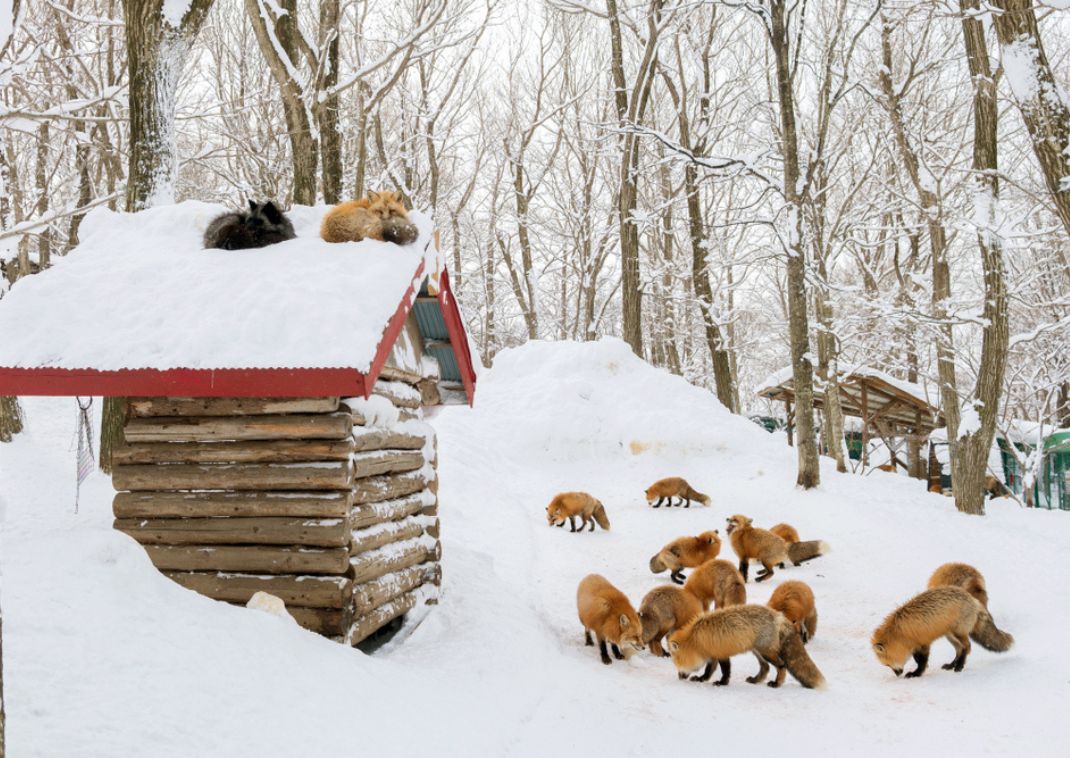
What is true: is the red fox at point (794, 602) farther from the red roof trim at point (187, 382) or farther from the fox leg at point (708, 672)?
the red roof trim at point (187, 382)

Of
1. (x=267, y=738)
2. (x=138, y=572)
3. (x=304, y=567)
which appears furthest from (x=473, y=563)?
(x=267, y=738)

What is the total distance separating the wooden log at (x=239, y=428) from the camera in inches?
190

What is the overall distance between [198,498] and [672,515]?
27.2ft

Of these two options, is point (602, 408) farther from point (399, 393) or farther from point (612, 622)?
point (612, 622)

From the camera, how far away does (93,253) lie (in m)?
5.98

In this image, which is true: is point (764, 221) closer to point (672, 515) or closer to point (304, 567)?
point (672, 515)

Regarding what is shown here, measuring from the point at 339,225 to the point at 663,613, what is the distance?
13.5 feet

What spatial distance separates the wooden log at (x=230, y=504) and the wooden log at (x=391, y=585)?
0.61 metres

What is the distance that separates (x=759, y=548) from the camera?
833 cm

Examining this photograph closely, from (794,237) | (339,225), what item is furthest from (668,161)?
(339,225)

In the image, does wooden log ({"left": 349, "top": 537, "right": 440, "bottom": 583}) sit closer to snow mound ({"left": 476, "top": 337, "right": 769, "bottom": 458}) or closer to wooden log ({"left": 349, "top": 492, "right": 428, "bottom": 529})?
wooden log ({"left": 349, "top": 492, "right": 428, "bottom": 529})

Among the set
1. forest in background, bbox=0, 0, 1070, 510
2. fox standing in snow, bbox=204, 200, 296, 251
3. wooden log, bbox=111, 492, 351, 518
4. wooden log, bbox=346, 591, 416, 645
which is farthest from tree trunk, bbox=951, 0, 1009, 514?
wooden log, bbox=111, 492, 351, 518

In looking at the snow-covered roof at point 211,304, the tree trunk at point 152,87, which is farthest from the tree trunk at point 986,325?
the tree trunk at point 152,87

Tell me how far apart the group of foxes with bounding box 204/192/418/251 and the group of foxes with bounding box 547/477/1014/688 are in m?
3.36
